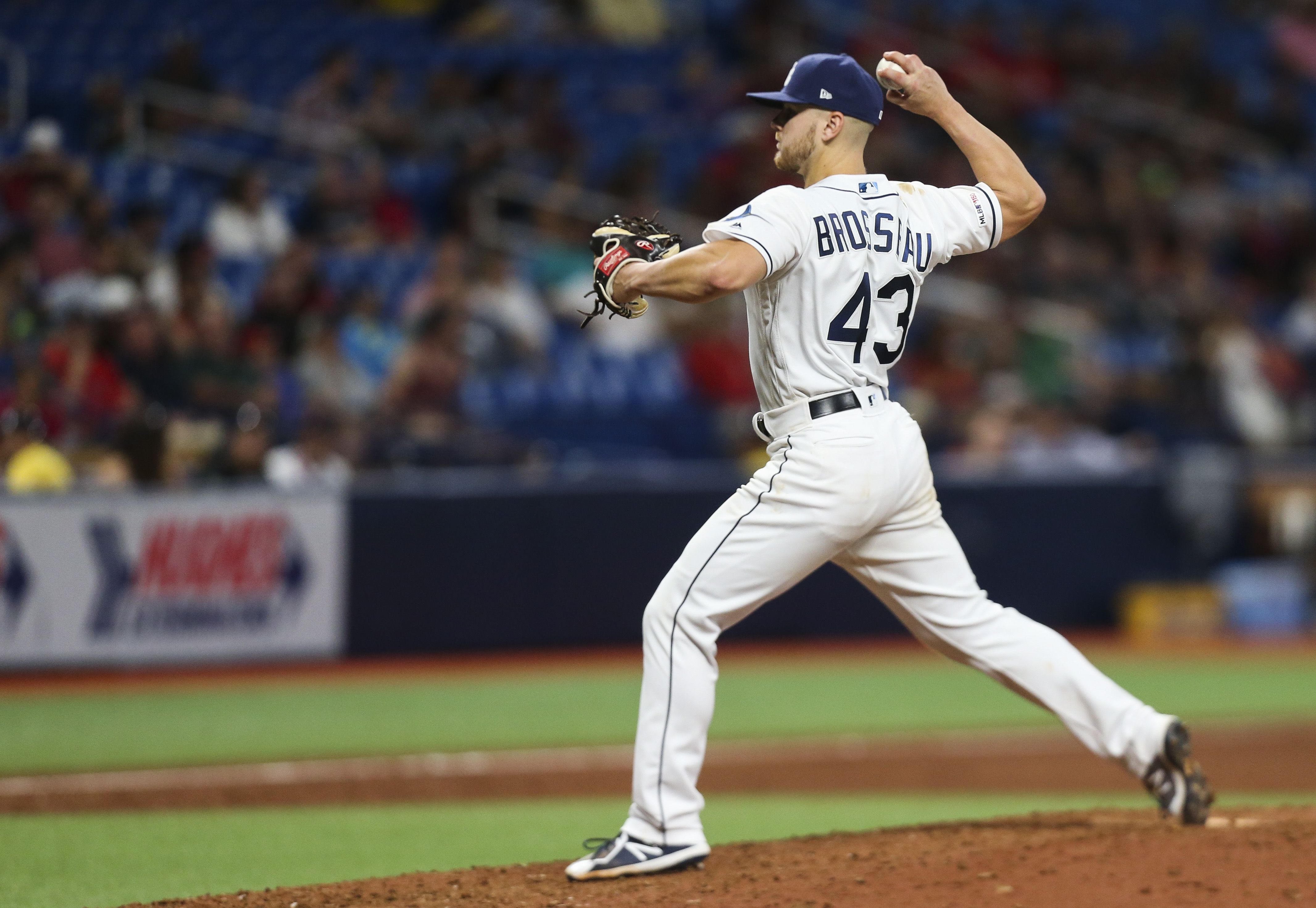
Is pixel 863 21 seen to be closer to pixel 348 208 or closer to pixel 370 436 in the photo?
pixel 348 208

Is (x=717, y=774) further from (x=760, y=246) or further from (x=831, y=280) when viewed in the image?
(x=760, y=246)

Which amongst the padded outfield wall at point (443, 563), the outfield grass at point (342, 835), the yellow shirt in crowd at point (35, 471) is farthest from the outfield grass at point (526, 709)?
the outfield grass at point (342, 835)

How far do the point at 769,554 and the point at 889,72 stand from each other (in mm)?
1426

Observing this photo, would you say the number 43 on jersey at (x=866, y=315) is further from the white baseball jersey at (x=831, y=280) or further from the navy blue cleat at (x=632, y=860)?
the navy blue cleat at (x=632, y=860)

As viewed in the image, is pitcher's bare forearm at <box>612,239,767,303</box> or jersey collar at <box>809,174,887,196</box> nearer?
pitcher's bare forearm at <box>612,239,767,303</box>

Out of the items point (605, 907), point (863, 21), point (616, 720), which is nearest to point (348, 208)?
point (616, 720)

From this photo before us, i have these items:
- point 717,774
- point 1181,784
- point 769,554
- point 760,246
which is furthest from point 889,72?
point 717,774

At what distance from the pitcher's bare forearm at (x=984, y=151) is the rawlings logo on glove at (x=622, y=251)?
0.87 m

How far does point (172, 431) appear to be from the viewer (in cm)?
1021

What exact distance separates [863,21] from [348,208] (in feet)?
22.2

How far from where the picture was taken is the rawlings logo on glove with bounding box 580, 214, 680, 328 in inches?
160

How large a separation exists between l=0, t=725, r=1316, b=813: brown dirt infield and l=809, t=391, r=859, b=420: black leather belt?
316 cm

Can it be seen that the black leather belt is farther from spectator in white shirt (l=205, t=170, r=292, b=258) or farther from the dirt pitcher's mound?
spectator in white shirt (l=205, t=170, r=292, b=258)

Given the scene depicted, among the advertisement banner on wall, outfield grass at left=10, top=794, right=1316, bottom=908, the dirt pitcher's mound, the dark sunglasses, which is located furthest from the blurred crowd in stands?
the dark sunglasses
